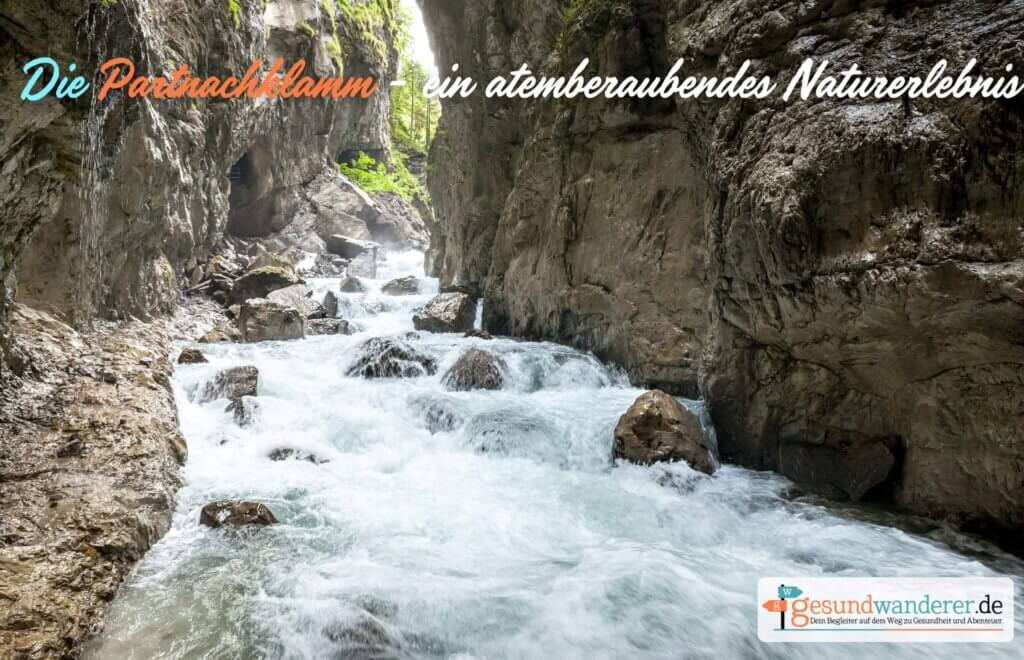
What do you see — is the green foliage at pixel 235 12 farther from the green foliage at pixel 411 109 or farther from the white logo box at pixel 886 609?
the green foliage at pixel 411 109

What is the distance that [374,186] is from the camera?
3222 centimetres

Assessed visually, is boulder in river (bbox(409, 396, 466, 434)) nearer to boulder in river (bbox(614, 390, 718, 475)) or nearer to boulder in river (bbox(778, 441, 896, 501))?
boulder in river (bbox(614, 390, 718, 475))

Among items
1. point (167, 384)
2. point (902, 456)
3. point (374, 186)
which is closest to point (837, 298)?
point (902, 456)

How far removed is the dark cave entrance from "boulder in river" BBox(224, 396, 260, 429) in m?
17.1

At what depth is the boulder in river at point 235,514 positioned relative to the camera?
5.07m

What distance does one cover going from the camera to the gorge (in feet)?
12.8

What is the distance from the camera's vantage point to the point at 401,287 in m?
20.5

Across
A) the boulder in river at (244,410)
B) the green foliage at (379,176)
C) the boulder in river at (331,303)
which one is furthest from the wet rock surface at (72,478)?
the green foliage at (379,176)

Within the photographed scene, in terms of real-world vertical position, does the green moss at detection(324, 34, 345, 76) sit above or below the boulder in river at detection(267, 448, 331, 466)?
above

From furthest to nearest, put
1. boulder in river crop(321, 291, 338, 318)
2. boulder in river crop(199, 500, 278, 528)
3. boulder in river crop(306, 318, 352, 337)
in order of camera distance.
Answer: boulder in river crop(321, 291, 338, 318) < boulder in river crop(306, 318, 352, 337) < boulder in river crop(199, 500, 278, 528)

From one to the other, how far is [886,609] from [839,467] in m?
2.23

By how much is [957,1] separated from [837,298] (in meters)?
2.79

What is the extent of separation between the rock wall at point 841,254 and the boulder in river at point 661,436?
1.87 ft

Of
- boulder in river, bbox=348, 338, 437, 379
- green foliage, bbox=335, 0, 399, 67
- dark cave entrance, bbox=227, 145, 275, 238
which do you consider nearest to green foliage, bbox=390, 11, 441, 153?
green foliage, bbox=335, 0, 399, 67
